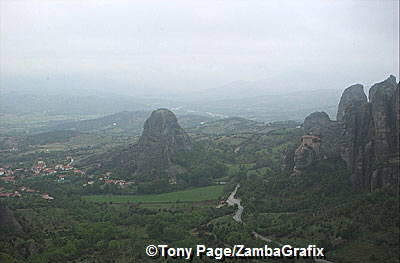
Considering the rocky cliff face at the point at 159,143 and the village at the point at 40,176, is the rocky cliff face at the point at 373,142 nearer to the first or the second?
the rocky cliff face at the point at 159,143

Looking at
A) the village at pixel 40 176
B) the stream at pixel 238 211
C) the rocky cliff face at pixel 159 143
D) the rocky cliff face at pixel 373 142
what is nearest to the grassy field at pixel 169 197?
the stream at pixel 238 211

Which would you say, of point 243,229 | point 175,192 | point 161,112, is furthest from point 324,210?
point 161,112

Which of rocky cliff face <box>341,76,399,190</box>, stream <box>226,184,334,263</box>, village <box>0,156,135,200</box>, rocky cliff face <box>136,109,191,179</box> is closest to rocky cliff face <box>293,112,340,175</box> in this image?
rocky cliff face <box>341,76,399,190</box>

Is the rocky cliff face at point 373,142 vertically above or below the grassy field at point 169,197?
above

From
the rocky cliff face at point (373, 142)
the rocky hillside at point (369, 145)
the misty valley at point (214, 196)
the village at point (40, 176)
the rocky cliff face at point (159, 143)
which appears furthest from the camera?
the rocky cliff face at point (159, 143)

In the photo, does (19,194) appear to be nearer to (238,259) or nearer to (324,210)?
(238,259)

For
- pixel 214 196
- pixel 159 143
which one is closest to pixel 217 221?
pixel 214 196

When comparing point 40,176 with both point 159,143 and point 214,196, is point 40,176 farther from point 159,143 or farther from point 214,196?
point 214,196
